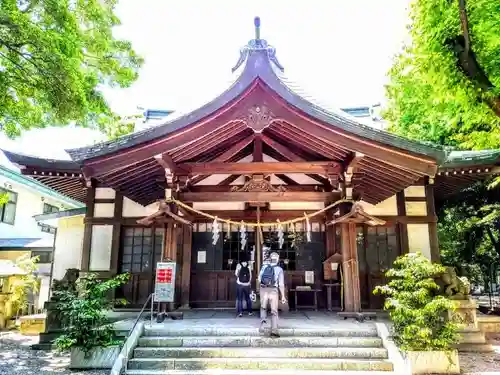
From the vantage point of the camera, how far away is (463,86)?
21.0 ft

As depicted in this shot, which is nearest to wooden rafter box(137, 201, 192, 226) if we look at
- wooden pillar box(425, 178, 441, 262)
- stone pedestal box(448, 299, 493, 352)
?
stone pedestal box(448, 299, 493, 352)

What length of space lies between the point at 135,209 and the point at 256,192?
4076mm

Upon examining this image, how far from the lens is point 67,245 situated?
12.5m

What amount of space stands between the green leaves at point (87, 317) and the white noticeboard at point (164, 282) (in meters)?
1.03

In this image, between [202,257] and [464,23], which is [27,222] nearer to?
[202,257]

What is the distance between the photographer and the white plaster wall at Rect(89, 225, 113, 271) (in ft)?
34.1

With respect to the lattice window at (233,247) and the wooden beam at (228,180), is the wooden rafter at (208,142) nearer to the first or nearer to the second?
the wooden beam at (228,180)

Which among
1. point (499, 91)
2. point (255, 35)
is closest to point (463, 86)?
point (499, 91)

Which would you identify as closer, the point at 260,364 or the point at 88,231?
the point at 260,364

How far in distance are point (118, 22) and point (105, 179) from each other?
4.39 meters

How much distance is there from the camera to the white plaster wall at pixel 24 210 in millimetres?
18625

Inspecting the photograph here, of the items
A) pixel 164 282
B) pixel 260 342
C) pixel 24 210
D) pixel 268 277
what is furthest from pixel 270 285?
pixel 24 210

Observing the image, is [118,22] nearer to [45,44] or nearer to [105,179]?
[45,44]

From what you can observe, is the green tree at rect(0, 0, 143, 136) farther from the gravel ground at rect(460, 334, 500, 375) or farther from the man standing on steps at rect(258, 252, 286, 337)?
the gravel ground at rect(460, 334, 500, 375)
